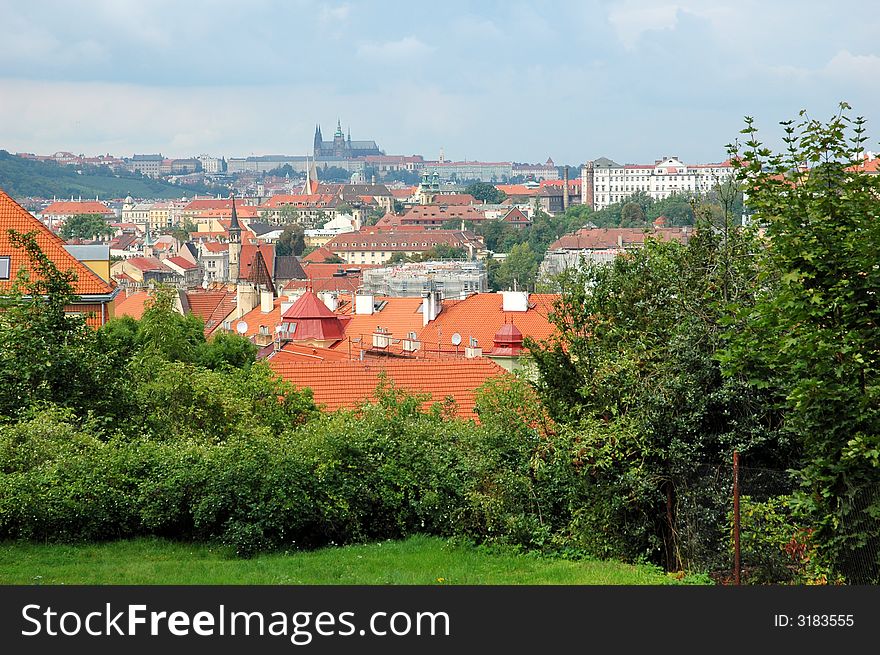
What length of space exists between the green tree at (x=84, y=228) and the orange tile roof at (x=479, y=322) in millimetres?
113056

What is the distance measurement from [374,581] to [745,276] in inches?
211

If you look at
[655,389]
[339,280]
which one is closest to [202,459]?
[655,389]

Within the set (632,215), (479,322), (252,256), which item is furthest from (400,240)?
(479,322)

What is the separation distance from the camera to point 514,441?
12469mm

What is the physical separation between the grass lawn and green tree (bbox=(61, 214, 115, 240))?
461 ft

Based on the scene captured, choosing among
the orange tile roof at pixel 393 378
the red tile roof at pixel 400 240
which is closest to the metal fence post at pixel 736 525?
the orange tile roof at pixel 393 378

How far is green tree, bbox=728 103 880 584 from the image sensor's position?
9.45m

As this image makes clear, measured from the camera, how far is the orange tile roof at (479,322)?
36.7 m

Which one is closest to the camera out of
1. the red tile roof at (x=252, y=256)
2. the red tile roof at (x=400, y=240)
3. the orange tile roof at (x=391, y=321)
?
the orange tile roof at (x=391, y=321)

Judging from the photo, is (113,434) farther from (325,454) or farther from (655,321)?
(655,321)

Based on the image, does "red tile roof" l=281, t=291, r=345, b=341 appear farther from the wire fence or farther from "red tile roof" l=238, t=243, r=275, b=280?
"red tile roof" l=238, t=243, r=275, b=280

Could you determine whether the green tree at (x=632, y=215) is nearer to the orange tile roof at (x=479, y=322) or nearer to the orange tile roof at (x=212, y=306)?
the orange tile roof at (x=212, y=306)

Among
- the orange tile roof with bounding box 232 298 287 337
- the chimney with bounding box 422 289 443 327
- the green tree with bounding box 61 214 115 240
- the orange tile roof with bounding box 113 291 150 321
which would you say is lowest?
the green tree with bounding box 61 214 115 240

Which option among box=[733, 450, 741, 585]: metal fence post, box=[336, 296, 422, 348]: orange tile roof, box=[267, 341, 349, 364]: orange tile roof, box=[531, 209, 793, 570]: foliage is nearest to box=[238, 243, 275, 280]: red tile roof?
box=[336, 296, 422, 348]: orange tile roof
